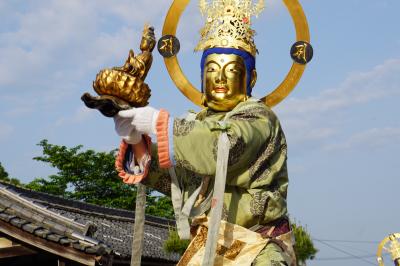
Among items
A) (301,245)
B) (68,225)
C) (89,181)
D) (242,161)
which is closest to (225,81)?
(242,161)

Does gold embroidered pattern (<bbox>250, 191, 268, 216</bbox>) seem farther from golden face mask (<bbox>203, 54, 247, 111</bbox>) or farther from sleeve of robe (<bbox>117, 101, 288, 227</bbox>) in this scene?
golden face mask (<bbox>203, 54, 247, 111</bbox>)

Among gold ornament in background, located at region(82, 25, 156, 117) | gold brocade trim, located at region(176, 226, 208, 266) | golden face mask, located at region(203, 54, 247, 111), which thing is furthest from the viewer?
golden face mask, located at region(203, 54, 247, 111)

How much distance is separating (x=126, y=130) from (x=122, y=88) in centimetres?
26

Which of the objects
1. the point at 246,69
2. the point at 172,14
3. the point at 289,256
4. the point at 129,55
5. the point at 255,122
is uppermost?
the point at 172,14

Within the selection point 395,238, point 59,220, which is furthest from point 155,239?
point 395,238

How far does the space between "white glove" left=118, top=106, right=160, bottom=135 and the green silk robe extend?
0.40 ft

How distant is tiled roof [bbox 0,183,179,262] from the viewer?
8.59m

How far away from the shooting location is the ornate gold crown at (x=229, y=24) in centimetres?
404

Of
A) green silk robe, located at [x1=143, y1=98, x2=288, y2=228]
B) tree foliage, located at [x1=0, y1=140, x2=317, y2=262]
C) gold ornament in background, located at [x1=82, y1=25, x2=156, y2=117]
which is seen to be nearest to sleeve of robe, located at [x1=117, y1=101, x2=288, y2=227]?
green silk robe, located at [x1=143, y1=98, x2=288, y2=228]

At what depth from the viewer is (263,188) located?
3.68 m

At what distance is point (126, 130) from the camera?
3.43 m

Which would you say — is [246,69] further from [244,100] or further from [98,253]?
[98,253]

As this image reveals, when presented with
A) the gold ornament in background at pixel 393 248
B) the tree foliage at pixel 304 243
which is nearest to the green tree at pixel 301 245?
the tree foliage at pixel 304 243

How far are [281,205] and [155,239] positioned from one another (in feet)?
39.8
